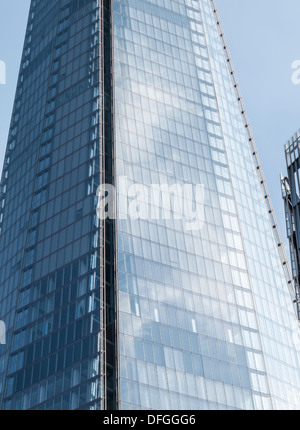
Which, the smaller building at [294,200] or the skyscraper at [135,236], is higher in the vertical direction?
the skyscraper at [135,236]

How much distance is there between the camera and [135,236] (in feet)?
384

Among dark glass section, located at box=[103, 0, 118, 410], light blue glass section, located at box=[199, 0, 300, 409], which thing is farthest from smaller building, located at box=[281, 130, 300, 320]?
light blue glass section, located at box=[199, 0, 300, 409]

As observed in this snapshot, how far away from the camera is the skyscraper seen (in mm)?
108062

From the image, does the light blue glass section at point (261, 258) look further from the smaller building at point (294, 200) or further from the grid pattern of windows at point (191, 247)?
the smaller building at point (294, 200)

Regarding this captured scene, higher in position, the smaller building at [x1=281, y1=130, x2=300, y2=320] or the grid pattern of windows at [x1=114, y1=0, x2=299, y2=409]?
the grid pattern of windows at [x1=114, y1=0, x2=299, y2=409]

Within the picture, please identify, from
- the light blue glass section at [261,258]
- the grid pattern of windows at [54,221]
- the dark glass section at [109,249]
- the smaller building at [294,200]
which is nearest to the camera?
the smaller building at [294,200]

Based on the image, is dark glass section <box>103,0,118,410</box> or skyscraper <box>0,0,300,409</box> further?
skyscraper <box>0,0,300,409</box>

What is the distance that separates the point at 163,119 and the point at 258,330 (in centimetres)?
3611

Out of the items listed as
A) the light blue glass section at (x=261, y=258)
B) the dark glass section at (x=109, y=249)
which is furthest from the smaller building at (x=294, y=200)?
the light blue glass section at (x=261, y=258)

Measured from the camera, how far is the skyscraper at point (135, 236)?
108062 mm

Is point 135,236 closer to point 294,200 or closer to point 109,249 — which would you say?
point 109,249

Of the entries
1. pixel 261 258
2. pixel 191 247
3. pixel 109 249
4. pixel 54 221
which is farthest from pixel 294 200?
pixel 261 258

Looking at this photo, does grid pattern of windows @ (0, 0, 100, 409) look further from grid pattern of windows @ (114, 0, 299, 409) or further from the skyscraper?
grid pattern of windows @ (114, 0, 299, 409)
